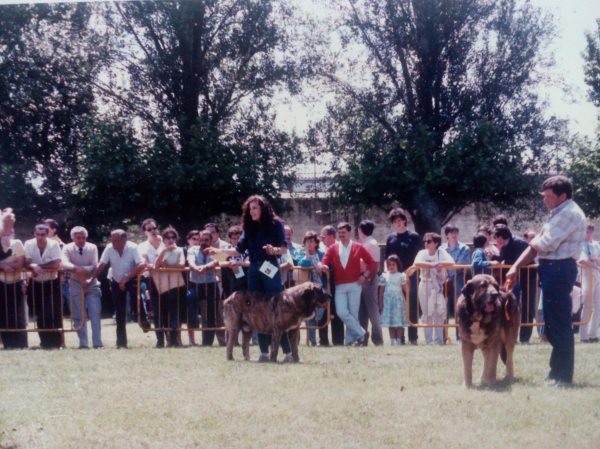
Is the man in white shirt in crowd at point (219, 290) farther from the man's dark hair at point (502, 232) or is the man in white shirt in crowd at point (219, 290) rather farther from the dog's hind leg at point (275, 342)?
the man's dark hair at point (502, 232)

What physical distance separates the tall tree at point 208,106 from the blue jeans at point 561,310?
12.1 meters

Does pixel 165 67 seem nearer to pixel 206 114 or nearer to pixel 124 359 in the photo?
pixel 206 114

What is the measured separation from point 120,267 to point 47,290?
42.1 inches

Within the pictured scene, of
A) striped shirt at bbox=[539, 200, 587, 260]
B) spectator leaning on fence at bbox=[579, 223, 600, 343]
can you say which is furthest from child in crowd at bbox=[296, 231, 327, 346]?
striped shirt at bbox=[539, 200, 587, 260]

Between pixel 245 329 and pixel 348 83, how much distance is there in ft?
36.1

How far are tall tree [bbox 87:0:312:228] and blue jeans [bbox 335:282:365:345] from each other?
8.80 meters

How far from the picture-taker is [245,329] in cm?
838

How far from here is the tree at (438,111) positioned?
11766mm

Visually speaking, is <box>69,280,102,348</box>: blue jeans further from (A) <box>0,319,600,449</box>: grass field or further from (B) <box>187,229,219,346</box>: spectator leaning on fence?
(A) <box>0,319,600,449</box>: grass field

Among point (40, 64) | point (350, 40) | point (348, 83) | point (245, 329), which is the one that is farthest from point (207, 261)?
point (348, 83)

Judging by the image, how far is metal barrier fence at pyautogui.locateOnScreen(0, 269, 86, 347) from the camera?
33.0 ft

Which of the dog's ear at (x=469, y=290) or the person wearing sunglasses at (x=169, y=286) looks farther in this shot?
the person wearing sunglasses at (x=169, y=286)

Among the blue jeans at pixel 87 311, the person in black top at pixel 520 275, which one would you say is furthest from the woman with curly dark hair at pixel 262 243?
the person in black top at pixel 520 275

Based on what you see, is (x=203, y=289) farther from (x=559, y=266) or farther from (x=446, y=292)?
(x=559, y=266)
